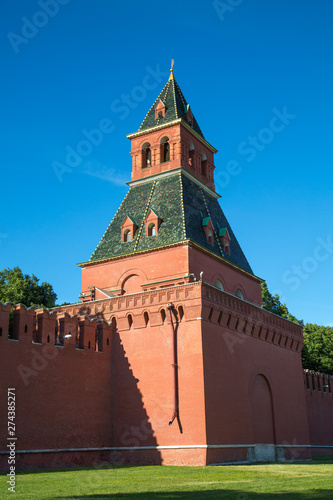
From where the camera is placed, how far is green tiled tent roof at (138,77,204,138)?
3012 cm

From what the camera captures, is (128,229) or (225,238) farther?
(225,238)

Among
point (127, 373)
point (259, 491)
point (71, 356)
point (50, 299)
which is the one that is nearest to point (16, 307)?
point (71, 356)

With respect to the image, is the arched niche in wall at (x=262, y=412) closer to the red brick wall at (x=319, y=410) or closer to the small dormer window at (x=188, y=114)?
the red brick wall at (x=319, y=410)

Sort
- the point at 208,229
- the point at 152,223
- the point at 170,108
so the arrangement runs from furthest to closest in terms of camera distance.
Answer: the point at 170,108 < the point at 208,229 < the point at 152,223

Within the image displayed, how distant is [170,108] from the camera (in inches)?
1204

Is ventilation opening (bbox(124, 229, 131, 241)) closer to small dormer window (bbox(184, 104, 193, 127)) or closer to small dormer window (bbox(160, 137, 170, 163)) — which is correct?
small dormer window (bbox(160, 137, 170, 163))

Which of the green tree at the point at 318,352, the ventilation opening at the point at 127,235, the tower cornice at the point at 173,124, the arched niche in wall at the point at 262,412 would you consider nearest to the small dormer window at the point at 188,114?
the tower cornice at the point at 173,124

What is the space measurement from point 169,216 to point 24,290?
44.4 ft

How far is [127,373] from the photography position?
74.8ft

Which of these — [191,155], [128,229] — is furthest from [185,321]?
[191,155]

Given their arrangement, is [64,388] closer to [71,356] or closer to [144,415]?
[71,356]

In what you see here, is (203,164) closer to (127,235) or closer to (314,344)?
(127,235)

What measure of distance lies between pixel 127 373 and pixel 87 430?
2.85 m

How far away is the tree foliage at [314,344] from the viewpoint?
137ft
